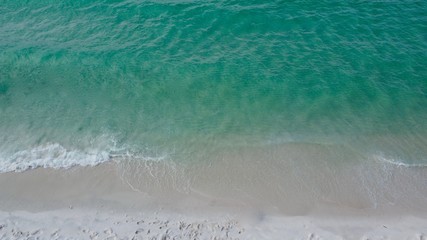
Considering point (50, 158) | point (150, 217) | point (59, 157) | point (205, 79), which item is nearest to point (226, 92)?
point (205, 79)

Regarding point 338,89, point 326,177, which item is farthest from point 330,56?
point 326,177

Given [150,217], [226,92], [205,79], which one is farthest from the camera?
[205,79]

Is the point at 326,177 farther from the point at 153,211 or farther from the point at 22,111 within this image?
the point at 22,111

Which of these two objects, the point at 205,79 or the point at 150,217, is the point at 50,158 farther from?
the point at 205,79

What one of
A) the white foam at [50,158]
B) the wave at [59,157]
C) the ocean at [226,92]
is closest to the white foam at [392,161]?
the ocean at [226,92]

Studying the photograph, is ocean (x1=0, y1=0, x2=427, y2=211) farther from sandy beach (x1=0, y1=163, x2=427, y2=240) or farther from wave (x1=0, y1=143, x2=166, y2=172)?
sandy beach (x1=0, y1=163, x2=427, y2=240)

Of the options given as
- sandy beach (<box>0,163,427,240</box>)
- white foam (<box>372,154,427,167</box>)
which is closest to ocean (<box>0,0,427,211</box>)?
white foam (<box>372,154,427,167</box>)
